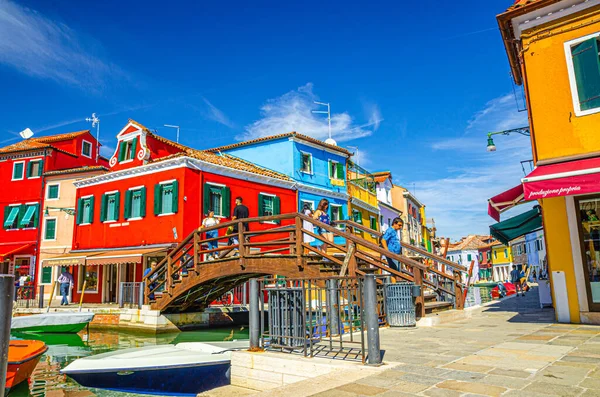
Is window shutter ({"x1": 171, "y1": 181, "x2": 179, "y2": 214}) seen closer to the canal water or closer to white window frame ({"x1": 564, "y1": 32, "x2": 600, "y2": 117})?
the canal water

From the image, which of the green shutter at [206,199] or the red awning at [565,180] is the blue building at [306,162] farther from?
the red awning at [565,180]

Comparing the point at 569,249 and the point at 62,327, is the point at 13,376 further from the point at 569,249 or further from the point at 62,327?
the point at 569,249

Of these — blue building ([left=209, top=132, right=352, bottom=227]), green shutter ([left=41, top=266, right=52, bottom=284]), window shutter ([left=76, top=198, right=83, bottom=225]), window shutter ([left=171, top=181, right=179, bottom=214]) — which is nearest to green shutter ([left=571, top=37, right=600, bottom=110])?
window shutter ([left=171, top=181, right=179, bottom=214])

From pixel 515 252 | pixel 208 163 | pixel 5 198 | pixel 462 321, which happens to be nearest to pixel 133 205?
pixel 208 163

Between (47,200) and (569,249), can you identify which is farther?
(47,200)

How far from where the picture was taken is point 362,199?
Answer: 3122cm

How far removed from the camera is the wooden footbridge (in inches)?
375

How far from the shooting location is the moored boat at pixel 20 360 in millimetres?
8008

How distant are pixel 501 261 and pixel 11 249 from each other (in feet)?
209

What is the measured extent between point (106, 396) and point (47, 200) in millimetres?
24696

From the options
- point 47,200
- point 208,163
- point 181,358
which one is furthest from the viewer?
point 47,200

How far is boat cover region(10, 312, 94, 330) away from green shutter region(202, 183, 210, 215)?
6.54 m

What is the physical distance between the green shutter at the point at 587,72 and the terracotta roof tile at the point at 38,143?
29.6m

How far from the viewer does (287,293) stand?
6.62 m
